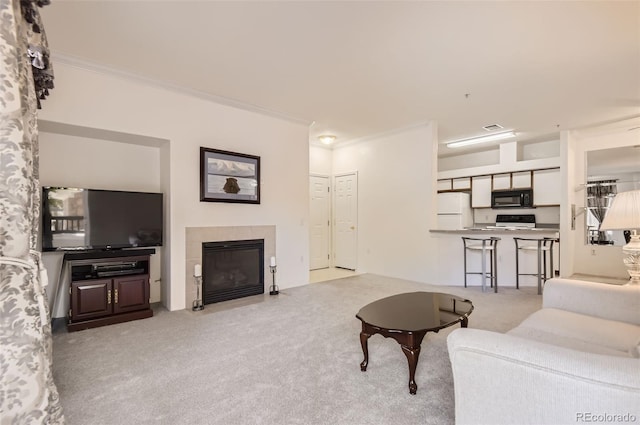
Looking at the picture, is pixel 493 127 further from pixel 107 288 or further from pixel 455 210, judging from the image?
pixel 107 288

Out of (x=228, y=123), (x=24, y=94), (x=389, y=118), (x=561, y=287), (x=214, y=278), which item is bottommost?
(x=214, y=278)

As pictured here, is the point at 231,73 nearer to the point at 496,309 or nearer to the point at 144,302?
the point at 144,302

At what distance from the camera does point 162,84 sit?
3596mm

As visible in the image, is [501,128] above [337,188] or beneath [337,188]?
above

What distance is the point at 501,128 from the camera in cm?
556

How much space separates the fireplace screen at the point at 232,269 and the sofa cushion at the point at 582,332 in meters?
3.40

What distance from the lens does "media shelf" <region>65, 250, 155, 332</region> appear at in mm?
3078

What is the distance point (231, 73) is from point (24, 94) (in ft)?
8.17

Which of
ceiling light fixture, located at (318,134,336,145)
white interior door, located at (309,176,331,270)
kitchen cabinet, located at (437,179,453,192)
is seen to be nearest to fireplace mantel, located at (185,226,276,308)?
white interior door, located at (309,176,331,270)

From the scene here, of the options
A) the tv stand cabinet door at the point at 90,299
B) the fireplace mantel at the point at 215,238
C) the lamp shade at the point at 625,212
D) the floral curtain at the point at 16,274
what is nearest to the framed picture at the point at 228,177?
the fireplace mantel at the point at 215,238

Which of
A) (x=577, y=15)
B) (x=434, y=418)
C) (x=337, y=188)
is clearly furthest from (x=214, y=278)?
(x=577, y=15)

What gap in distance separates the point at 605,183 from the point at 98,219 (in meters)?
8.52

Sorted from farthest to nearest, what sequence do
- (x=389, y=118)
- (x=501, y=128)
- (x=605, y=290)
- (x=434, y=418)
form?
(x=501, y=128)
(x=389, y=118)
(x=605, y=290)
(x=434, y=418)

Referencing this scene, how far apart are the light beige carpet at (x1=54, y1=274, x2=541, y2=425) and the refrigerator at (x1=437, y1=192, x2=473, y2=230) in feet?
11.5
